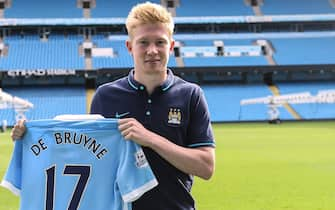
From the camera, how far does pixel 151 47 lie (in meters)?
2.89

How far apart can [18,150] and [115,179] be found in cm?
59

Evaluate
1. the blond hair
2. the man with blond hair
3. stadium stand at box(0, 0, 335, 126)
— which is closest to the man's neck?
the man with blond hair

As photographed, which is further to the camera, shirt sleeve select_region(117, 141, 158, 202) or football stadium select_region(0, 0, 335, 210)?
football stadium select_region(0, 0, 335, 210)

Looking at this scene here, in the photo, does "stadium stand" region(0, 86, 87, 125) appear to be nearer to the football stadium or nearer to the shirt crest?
the football stadium

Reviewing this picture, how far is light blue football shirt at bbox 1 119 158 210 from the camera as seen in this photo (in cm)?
303

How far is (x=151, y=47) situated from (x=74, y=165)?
78 centimetres

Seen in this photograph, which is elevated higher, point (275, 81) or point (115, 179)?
point (115, 179)

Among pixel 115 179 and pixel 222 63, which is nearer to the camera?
pixel 115 179

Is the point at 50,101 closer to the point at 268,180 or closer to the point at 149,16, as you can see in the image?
the point at 268,180

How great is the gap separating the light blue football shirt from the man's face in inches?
14.3

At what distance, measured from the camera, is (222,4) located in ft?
182

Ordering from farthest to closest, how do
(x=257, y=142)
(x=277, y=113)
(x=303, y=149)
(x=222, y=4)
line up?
(x=222, y=4), (x=277, y=113), (x=257, y=142), (x=303, y=149)

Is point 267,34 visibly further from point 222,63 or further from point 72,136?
point 72,136

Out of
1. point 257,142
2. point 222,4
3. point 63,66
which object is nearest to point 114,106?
point 257,142
